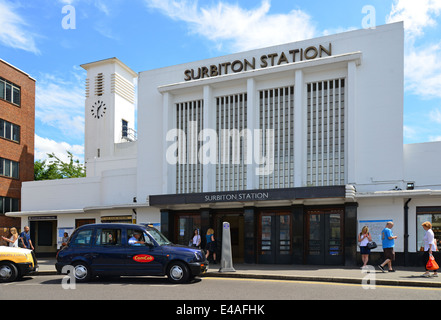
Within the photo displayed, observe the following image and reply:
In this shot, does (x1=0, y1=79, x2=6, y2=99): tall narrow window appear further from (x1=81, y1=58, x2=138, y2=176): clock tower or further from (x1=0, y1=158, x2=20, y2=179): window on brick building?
(x1=81, y1=58, x2=138, y2=176): clock tower

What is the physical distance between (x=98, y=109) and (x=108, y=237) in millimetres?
27609

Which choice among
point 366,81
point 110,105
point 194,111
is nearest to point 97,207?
point 194,111

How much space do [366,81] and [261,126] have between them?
4634 millimetres

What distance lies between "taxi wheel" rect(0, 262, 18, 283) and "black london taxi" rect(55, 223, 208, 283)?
1.53m

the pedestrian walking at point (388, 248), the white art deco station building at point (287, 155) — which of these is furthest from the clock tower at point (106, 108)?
the pedestrian walking at point (388, 248)

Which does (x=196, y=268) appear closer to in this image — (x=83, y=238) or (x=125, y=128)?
(x=83, y=238)

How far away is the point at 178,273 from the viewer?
1209cm

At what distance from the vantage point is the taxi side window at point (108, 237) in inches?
499

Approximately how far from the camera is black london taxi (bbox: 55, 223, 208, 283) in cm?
1218

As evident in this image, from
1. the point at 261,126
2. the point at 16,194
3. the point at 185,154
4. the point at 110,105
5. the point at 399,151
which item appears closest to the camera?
the point at 399,151

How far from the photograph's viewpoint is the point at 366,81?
17344mm

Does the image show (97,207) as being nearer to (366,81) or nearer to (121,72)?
(366,81)

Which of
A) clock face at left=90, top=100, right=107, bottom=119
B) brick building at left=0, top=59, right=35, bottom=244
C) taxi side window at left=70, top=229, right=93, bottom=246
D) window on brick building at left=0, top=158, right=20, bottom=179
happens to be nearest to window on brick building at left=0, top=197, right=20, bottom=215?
brick building at left=0, top=59, right=35, bottom=244

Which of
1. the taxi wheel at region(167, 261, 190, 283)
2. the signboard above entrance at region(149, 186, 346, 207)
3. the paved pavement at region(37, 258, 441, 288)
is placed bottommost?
the paved pavement at region(37, 258, 441, 288)
